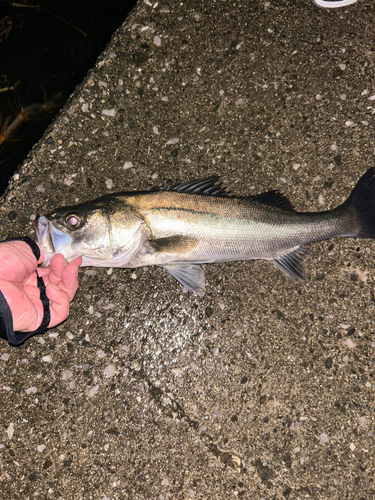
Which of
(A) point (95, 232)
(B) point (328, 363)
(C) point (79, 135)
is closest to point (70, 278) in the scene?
(A) point (95, 232)

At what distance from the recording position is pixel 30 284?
3.04 metres

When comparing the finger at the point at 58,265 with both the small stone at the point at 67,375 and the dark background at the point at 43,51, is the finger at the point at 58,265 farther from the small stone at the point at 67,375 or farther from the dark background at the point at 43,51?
the dark background at the point at 43,51

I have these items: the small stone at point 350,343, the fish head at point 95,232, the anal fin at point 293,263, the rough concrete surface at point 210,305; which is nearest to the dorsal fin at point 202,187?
the rough concrete surface at point 210,305

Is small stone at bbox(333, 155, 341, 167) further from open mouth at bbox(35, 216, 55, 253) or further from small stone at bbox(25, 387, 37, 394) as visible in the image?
small stone at bbox(25, 387, 37, 394)

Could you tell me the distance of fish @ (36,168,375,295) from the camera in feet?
9.34

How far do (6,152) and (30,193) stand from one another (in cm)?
159

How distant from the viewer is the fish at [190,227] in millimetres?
2848

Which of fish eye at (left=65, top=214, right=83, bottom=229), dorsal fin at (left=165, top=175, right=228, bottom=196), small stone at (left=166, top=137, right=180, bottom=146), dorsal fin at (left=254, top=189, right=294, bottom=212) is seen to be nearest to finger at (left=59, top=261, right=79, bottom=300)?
fish eye at (left=65, top=214, right=83, bottom=229)

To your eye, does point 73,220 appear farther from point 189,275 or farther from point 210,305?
point 210,305

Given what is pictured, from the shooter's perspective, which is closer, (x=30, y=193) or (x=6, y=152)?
(x=30, y=193)

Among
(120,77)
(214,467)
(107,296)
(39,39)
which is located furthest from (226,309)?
(39,39)

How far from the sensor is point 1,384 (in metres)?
3.26

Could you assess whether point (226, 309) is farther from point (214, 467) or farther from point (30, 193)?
point (30, 193)

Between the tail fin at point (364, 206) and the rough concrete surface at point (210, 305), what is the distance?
1.03ft
